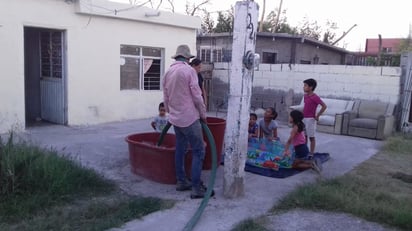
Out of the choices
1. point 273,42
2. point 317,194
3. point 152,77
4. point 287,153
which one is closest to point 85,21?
point 152,77

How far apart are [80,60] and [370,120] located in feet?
23.2

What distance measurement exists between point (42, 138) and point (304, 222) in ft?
19.0

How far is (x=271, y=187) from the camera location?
17.5 ft

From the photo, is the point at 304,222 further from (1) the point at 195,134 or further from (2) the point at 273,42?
Result: (2) the point at 273,42

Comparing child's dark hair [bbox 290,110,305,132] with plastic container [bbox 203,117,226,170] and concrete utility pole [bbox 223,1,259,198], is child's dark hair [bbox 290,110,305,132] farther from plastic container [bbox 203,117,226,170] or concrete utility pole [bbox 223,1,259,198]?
concrete utility pole [bbox 223,1,259,198]

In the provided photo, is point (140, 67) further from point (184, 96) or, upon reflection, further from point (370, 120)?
point (184, 96)

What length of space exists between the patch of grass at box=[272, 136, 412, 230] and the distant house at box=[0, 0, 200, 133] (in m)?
6.26

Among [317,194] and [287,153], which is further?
[287,153]

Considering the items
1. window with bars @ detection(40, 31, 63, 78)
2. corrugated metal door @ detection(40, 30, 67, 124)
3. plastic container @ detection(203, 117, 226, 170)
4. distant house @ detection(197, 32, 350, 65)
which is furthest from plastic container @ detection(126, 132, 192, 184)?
distant house @ detection(197, 32, 350, 65)

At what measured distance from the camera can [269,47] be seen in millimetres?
15586

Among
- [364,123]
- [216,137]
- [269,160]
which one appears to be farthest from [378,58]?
[216,137]

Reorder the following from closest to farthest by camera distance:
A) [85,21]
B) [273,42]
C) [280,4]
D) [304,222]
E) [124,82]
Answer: [304,222] < [85,21] < [124,82] < [273,42] < [280,4]

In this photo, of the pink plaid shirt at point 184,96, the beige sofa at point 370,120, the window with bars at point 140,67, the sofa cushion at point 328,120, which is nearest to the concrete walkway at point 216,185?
the beige sofa at point 370,120

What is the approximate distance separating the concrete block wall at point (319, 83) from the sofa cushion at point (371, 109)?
0.27 m
